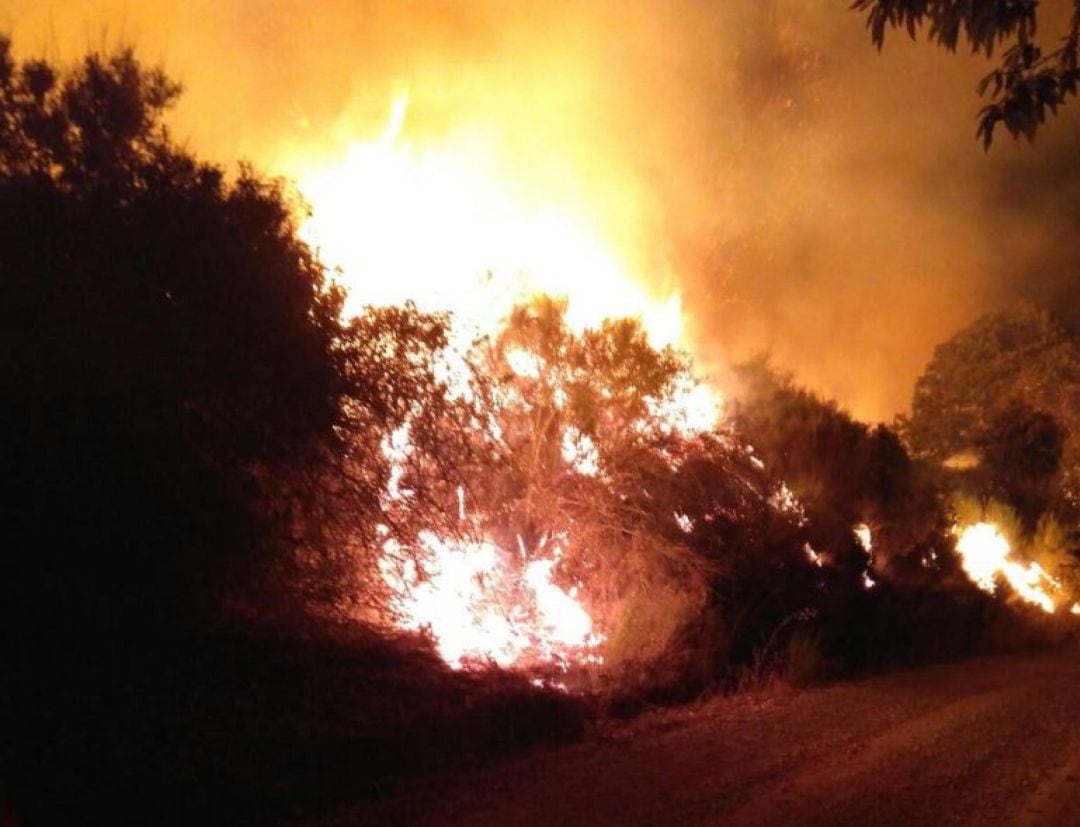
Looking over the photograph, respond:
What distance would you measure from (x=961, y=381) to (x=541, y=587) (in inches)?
1093

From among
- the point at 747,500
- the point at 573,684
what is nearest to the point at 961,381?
the point at 747,500

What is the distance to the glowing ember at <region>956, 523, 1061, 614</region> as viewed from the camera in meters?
22.0

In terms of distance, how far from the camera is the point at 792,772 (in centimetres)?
809

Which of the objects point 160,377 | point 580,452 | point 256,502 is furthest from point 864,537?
point 160,377

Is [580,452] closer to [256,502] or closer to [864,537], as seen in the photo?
[256,502]

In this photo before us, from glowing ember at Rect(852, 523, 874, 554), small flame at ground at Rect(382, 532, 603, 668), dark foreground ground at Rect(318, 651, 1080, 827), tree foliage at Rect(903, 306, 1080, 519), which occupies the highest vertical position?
tree foliage at Rect(903, 306, 1080, 519)

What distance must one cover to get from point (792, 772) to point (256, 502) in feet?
16.4

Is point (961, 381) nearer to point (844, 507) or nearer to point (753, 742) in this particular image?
point (844, 507)

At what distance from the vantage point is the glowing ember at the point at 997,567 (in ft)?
72.3

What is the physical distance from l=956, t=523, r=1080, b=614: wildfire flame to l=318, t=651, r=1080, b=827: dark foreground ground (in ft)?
36.1

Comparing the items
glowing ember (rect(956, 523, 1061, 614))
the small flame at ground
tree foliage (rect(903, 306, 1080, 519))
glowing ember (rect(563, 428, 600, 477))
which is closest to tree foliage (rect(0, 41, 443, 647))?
the small flame at ground

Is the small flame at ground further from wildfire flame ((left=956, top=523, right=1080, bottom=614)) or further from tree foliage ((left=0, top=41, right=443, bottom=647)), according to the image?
wildfire flame ((left=956, top=523, right=1080, bottom=614))

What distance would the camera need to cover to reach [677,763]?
8.31 metres

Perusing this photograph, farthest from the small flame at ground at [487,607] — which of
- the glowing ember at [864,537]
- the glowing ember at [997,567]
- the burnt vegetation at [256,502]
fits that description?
the glowing ember at [997,567]
